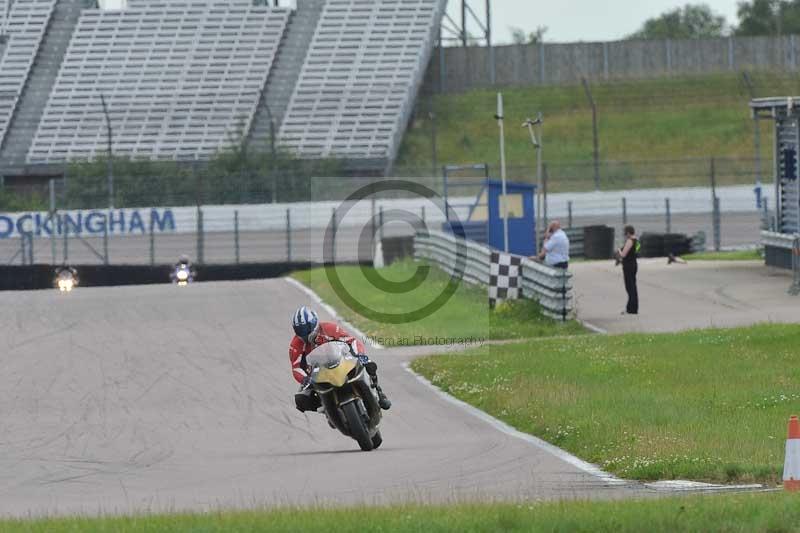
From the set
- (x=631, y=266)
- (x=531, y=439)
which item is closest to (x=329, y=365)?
(x=531, y=439)

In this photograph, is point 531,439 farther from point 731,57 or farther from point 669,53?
point 731,57

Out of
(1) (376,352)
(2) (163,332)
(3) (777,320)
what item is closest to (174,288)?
(2) (163,332)

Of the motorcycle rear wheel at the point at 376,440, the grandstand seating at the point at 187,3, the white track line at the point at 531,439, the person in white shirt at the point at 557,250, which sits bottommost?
the white track line at the point at 531,439

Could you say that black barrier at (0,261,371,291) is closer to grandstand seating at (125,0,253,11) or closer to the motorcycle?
the motorcycle

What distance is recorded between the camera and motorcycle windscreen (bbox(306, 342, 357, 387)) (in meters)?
12.2

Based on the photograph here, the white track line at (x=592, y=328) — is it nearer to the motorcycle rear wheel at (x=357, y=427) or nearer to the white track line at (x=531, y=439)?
the white track line at (x=531, y=439)

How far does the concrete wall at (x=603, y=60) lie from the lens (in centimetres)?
5984

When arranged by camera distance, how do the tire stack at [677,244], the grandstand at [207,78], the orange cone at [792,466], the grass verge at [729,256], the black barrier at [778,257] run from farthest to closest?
the grandstand at [207,78]
the tire stack at [677,244]
the grass verge at [729,256]
the black barrier at [778,257]
the orange cone at [792,466]

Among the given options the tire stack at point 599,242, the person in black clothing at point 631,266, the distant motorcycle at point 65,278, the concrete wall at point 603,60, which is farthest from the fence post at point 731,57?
the person in black clothing at point 631,266

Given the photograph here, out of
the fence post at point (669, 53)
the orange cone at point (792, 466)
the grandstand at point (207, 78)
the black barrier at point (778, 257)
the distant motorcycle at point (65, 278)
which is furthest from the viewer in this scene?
the fence post at point (669, 53)

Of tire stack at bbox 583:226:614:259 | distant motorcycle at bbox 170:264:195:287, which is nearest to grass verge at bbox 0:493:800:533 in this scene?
distant motorcycle at bbox 170:264:195:287

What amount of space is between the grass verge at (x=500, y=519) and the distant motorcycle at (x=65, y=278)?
24.8 m

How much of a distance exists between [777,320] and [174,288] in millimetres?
13780

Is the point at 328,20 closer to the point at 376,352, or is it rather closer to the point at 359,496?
the point at 376,352
